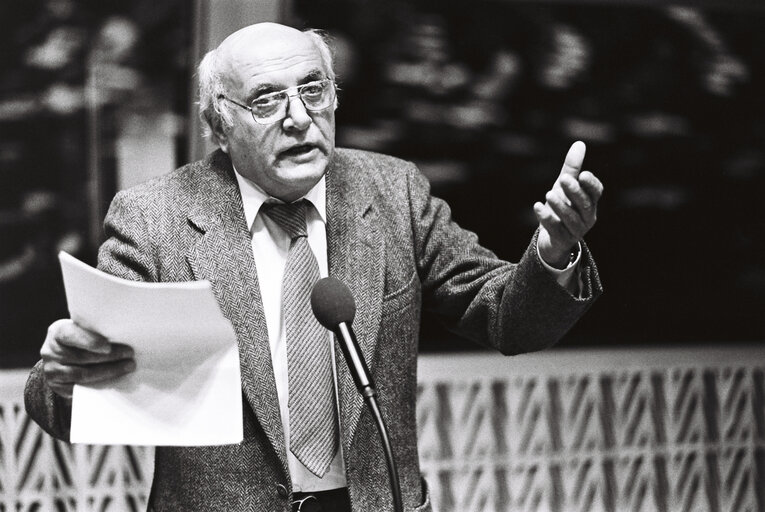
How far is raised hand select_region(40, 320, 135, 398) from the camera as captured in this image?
1.67 metres

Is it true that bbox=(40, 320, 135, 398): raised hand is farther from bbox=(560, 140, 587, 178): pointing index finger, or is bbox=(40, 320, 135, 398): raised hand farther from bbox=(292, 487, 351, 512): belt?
bbox=(560, 140, 587, 178): pointing index finger

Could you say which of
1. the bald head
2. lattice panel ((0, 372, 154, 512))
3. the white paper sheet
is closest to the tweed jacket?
the bald head

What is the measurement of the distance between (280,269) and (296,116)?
0.98ft

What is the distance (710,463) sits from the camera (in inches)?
163

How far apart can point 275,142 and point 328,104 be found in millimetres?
135

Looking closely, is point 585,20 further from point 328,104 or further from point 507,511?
point 328,104

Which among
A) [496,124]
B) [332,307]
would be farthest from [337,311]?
[496,124]

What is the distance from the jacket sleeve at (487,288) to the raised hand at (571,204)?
0.26 ft

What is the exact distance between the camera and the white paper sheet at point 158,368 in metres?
1.61

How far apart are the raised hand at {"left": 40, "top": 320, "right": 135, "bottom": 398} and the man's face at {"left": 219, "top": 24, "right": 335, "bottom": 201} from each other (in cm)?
49

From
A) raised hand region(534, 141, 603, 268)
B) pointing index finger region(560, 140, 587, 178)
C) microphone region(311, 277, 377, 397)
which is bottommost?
microphone region(311, 277, 377, 397)

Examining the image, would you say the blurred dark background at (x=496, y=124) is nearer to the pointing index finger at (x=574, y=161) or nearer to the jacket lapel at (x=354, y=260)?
the jacket lapel at (x=354, y=260)

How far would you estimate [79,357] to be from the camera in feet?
5.55

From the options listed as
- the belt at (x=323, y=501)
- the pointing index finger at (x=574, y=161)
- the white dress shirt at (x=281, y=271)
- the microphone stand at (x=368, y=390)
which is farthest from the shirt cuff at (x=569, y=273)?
the belt at (x=323, y=501)
